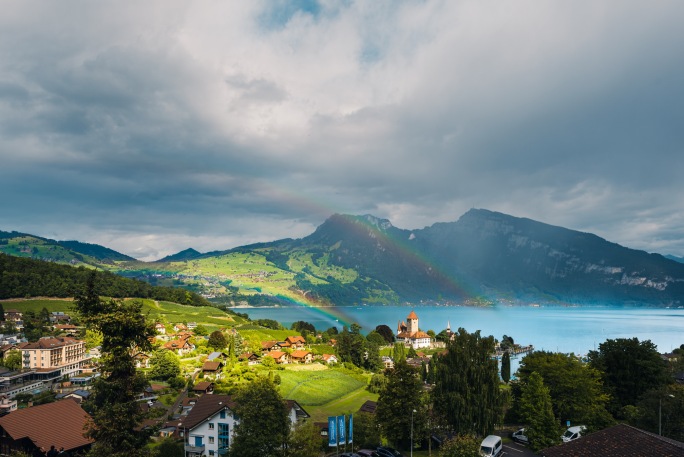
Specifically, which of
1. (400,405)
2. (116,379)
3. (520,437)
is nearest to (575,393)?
(520,437)

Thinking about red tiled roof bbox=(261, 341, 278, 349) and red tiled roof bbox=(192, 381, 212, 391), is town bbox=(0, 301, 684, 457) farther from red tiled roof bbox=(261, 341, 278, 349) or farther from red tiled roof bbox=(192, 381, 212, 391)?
red tiled roof bbox=(261, 341, 278, 349)

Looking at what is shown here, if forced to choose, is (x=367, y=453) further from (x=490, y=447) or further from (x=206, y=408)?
(x=206, y=408)

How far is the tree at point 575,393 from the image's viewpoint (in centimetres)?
4088

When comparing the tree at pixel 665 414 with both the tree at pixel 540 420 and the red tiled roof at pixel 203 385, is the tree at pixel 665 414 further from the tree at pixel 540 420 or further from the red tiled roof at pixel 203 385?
the red tiled roof at pixel 203 385

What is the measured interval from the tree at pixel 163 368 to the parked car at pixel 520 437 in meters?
53.7

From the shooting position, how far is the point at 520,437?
133ft

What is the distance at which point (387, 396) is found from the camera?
36.3 m

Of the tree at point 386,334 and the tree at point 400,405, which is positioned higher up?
the tree at point 400,405

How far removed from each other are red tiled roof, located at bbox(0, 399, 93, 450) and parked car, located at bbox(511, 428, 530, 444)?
123ft

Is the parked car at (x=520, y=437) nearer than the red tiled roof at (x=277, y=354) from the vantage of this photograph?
Yes

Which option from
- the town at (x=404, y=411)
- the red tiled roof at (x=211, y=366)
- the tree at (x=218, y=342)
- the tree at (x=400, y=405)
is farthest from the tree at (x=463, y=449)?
the tree at (x=218, y=342)

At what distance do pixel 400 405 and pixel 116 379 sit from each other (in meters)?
23.2

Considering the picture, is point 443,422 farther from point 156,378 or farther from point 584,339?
point 584,339

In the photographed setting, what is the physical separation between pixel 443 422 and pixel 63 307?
455ft
